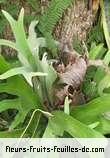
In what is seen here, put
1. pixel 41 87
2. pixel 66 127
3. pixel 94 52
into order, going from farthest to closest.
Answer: pixel 94 52 < pixel 41 87 < pixel 66 127

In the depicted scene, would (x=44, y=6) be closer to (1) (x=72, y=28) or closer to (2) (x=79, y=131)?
(1) (x=72, y=28)

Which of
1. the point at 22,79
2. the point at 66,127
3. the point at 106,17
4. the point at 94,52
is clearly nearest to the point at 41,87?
the point at 22,79

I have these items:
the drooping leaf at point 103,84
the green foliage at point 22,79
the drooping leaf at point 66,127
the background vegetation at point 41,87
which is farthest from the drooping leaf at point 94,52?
the drooping leaf at point 66,127

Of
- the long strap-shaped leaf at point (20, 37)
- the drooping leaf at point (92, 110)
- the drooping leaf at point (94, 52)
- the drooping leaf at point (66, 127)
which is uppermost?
the long strap-shaped leaf at point (20, 37)

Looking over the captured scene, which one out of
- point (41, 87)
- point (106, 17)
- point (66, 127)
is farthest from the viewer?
point (106, 17)

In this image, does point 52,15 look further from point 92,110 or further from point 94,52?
point 92,110

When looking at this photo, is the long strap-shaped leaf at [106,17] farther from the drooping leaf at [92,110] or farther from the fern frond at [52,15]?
the drooping leaf at [92,110]

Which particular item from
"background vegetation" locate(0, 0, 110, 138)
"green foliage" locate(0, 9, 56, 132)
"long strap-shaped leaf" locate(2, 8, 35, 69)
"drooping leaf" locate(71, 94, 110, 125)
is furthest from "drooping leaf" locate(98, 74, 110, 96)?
"long strap-shaped leaf" locate(2, 8, 35, 69)

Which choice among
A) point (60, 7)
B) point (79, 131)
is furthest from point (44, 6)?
point (79, 131)
